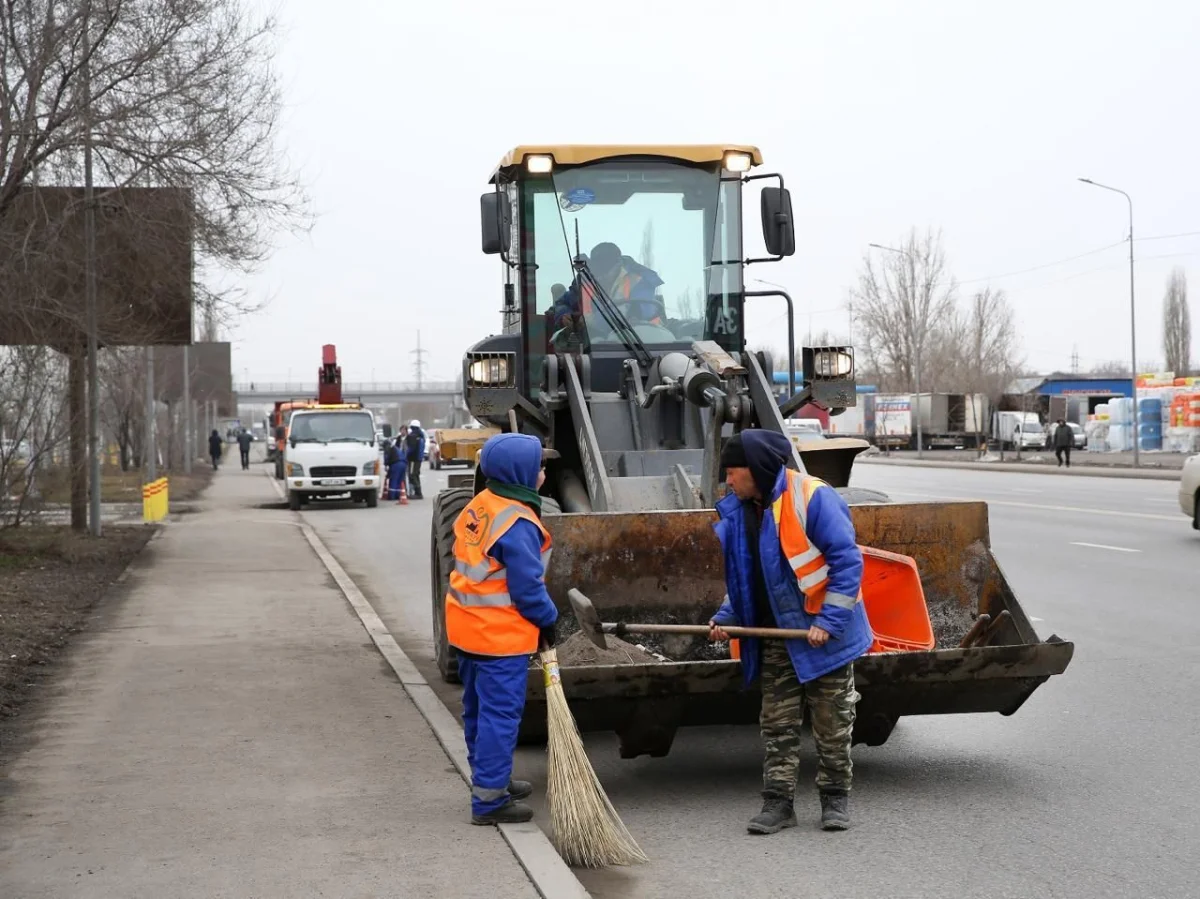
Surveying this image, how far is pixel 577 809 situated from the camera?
5.85 m

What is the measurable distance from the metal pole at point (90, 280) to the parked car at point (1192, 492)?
1327 cm

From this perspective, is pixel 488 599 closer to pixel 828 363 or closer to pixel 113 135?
pixel 828 363

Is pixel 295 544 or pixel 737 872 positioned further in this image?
pixel 295 544

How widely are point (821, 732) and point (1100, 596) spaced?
7.94 meters

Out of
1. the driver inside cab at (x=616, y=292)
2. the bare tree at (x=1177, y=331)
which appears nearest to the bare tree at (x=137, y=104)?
the driver inside cab at (x=616, y=292)

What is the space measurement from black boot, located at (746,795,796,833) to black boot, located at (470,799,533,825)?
35.4 inches

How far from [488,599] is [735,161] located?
5.04 m

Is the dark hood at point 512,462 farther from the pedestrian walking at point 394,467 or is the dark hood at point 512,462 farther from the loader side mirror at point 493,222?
the pedestrian walking at point 394,467

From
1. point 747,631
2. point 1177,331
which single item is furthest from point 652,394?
point 1177,331

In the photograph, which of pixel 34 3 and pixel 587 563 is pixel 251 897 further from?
pixel 34 3

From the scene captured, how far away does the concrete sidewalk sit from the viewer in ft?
17.8

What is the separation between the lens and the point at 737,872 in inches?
221

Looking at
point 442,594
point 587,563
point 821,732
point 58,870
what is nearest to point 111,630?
point 442,594

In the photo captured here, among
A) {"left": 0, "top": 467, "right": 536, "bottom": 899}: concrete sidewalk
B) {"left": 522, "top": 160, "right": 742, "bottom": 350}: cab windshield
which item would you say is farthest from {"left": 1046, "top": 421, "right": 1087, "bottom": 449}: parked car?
{"left": 522, "top": 160, "right": 742, "bottom": 350}: cab windshield
